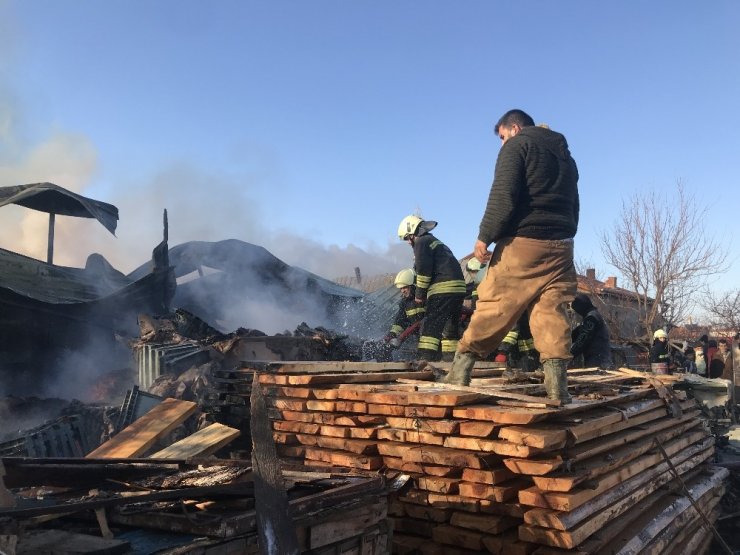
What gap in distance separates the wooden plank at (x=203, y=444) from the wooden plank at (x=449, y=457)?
6.27 feet

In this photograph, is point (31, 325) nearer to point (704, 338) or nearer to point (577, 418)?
point (577, 418)

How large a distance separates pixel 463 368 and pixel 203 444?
86.5 inches

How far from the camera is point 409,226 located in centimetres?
681

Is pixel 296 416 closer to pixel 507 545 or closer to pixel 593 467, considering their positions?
pixel 507 545

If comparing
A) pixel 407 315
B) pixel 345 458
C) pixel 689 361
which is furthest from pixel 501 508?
pixel 689 361

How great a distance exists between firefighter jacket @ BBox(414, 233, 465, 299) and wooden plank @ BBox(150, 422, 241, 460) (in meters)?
2.76

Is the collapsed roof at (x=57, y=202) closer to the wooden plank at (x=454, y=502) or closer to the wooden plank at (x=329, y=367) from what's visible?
the wooden plank at (x=329, y=367)

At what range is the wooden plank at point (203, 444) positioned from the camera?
14.9ft

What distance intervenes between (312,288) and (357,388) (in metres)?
12.1

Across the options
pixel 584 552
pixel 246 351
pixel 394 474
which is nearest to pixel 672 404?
pixel 584 552

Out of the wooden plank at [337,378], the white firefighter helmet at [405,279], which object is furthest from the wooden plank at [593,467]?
the white firefighter helmet at [405,279]

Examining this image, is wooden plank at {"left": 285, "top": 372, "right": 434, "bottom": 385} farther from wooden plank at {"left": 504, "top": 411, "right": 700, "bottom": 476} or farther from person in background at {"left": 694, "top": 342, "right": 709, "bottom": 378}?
person in background at {"left": 694, "top": 342, "right": 709, "bottom": 378}

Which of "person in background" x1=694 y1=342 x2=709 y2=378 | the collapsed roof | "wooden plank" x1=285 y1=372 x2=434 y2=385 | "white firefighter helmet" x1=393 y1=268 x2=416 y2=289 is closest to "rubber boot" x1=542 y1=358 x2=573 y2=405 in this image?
"wooden plank" x1=285 y1=372 x2=434 y2=385

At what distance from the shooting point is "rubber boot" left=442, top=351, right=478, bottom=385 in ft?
13.1
